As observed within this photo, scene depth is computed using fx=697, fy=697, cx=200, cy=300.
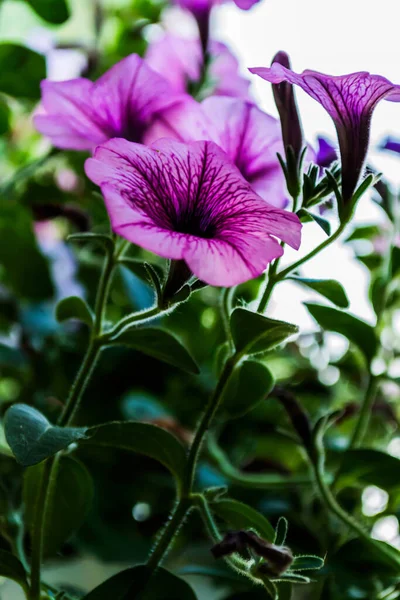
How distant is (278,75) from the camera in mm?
300

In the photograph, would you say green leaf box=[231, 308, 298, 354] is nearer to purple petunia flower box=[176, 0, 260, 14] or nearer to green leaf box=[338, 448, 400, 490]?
green leaf box=[338, 448, 400, 490]

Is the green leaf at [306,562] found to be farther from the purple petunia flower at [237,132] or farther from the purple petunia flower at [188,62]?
the purple petunia flower at [188,62]

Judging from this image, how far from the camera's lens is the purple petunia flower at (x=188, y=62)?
0.62m

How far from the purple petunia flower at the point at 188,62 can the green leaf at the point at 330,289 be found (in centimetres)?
29

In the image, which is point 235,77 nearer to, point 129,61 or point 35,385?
point 129,61

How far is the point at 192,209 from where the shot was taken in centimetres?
33

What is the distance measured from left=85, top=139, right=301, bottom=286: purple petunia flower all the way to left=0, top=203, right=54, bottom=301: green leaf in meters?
0.39

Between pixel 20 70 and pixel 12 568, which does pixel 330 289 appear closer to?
pixel 12 568

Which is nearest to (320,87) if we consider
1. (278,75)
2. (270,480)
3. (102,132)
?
(278,75)

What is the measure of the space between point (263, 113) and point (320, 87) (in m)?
0.09

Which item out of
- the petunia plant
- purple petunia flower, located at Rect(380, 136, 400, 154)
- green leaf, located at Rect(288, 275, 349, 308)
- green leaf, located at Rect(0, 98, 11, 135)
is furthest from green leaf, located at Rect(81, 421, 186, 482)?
green leaf, located at Rect(0, 98, 11, 135)

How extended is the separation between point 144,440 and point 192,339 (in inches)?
14.1

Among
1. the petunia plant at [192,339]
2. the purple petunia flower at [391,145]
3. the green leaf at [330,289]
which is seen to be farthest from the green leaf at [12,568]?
the purple petunia flower at [391,145]

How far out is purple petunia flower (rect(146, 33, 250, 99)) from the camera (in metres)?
0.62
